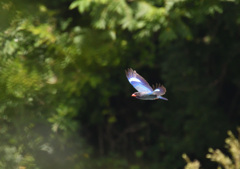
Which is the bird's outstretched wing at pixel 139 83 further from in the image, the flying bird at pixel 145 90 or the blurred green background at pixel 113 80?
the blurred green background at pixel 113 80

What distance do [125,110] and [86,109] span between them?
0.94m

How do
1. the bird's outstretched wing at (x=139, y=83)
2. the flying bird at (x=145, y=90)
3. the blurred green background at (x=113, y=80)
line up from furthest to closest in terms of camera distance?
the blurred green background at (x=113, y=80) → the bird's outstretched wing at (x=139, y=83) → the flying bird at (x=145, y=90)

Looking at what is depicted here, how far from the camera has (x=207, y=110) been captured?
18.6ft

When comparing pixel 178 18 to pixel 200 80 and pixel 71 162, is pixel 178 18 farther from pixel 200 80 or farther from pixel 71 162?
pixel 71 162

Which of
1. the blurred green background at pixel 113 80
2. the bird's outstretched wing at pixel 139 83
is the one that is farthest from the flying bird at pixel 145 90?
the blurred green background at pixel 113 80

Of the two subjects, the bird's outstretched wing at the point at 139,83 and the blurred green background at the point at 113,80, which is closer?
the bird's outstretched wing at the point at 139,83

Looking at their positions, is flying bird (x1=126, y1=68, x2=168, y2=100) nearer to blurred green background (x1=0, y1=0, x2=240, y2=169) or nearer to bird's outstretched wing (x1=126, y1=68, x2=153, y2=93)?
bird's outstretched wing (x1=126, y1=68, x2=153, y2=93)

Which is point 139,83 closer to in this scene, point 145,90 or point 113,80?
point 145,90

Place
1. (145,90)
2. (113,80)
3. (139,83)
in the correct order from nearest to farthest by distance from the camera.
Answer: (145,90) → (139,83) → (113,80)

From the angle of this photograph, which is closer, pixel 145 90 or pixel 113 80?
pixel 145 90

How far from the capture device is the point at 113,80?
232 inches

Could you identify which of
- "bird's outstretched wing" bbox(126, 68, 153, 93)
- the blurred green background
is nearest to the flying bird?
"bird's outstretched wing" bbox(126, 68, 153, 93)

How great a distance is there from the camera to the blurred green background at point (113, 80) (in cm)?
347

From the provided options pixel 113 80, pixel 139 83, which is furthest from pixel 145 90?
pixel 113 80
